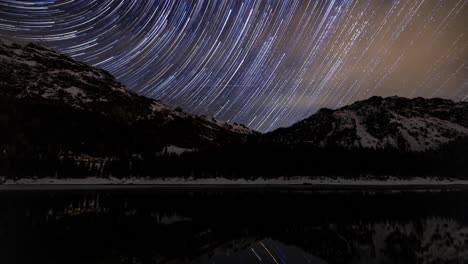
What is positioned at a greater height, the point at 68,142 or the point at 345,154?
the point at 68,142

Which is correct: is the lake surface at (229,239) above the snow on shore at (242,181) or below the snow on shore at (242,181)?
below

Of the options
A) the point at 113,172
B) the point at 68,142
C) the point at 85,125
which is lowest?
the point at 113,172

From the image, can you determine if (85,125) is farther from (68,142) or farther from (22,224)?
(22,224)

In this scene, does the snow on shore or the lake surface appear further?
the snow on shore

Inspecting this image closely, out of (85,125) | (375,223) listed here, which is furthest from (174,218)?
(85,125)

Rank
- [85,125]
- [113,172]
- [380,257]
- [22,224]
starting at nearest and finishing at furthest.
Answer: [380,257] → [22,224] → [113,172] → [85,125]

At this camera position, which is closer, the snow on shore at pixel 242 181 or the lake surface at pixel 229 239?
the lake surface at pixel 229 239

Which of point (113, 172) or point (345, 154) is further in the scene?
point (345, 154)

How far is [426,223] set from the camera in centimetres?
2894

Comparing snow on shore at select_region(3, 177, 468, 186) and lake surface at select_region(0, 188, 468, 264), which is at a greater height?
snow on shore at select_region(3, 177, 468, 186)

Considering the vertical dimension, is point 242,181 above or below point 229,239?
above

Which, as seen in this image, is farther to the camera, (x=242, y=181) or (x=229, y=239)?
(x=242, y=181)

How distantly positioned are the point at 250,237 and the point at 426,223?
614 inches

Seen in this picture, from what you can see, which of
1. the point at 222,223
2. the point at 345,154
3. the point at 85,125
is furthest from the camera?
the point at 85,125
